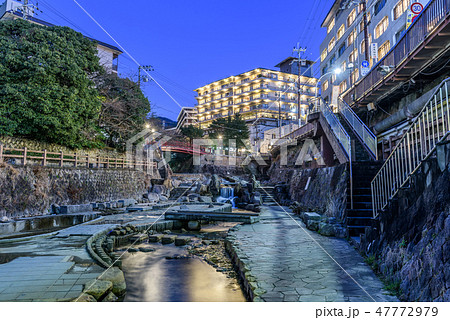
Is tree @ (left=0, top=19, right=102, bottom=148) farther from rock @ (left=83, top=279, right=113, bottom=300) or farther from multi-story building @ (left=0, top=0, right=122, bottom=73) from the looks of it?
rock @ (left=83, top=279, right=113, bottom=300)

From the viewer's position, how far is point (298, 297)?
4246 millimetres

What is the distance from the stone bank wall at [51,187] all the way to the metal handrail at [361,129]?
17.9 metres

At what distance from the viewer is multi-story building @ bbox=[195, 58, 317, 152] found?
72062 mm

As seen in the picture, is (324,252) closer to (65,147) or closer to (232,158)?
(65,147)

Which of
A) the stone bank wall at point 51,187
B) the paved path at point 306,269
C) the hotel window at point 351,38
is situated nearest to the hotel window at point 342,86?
the hotel window at point 351,38

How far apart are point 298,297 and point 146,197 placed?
22.9 metres

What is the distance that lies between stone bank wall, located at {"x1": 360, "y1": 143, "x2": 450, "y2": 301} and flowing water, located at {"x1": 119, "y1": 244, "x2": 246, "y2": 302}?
9.62 ft

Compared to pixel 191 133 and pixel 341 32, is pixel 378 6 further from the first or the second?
pixel 191 133

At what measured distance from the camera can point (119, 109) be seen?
25.5 meters

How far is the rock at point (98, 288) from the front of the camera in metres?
4.41

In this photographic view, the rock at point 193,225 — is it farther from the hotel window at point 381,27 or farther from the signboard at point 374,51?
the hotel window at point 381,27

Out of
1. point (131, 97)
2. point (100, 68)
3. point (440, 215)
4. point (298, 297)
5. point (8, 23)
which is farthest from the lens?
point (131, 97)

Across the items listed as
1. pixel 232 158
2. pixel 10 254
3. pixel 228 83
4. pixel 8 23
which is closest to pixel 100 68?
pixel 8 23

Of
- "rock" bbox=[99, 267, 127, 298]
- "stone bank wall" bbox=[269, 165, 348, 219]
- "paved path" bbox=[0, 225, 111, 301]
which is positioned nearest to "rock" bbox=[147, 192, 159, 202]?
"stone bank wall" bbox=[269, 165, 348, 219]
